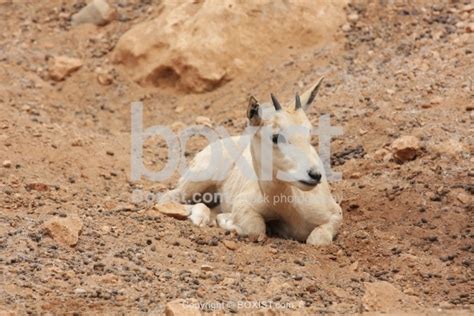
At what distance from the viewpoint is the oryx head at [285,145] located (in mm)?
8648

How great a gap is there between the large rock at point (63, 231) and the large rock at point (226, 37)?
245 inches

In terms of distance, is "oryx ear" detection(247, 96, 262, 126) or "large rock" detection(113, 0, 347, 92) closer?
"oryx ear" detection(247, 96, 262, 126)

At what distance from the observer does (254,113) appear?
9.15 meters

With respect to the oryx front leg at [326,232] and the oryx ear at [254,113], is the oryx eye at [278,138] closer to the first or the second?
the oryx ear at [254,113]

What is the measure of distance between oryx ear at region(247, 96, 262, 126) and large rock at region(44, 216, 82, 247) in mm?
1980

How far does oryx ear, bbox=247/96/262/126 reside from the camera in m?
9.05

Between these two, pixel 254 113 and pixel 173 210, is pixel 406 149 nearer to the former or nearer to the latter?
pixel 254 113

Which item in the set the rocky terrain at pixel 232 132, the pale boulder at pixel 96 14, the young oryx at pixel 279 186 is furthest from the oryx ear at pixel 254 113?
the pale boulder at pixel 96 14

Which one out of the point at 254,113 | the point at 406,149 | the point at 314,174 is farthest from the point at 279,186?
the point at 406,149

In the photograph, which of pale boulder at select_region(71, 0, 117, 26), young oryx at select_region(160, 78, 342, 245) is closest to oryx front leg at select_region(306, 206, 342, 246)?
young oryx at select_region(160, 78, 342, 245)

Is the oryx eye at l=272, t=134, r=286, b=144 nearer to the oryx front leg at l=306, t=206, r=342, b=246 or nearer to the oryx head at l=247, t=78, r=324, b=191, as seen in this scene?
the oryx head at l=247, t=78, r=324, b=191

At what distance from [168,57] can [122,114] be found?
1179 millimetres

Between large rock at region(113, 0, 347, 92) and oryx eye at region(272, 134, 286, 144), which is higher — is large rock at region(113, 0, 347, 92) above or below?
above

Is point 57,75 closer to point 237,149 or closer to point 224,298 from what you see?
point 237,149
